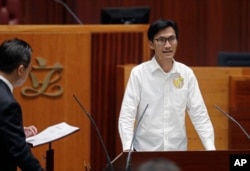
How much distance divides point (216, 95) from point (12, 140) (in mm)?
2195

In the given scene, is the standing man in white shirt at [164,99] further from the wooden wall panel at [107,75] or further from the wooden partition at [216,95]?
the wooden wall panel at [107,75]

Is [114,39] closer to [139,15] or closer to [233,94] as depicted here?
[139,15]

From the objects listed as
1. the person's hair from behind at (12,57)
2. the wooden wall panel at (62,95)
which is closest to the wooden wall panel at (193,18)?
the wooden wall panel at (62,95)

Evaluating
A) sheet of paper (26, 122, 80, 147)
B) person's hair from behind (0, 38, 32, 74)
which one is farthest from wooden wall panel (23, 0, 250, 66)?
person's hair from behind (0, 38, 32, 74)

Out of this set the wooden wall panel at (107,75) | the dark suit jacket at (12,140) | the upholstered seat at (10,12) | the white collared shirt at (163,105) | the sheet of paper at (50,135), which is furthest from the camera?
the upholstered seat at (10,12)

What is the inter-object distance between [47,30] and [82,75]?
1.18 ft

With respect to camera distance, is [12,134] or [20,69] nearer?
[12,134]

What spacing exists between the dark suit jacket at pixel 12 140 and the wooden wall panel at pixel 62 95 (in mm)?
1861

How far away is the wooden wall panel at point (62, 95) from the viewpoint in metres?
4.73

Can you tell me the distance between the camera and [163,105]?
3811mm

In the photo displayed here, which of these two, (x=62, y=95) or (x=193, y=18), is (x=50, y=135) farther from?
(x=193, y=18)

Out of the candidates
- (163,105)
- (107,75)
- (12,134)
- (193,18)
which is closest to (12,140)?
(12,134)

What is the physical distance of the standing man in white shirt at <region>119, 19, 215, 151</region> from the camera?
3.79m

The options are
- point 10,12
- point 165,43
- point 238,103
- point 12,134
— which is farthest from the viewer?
point 10,12
